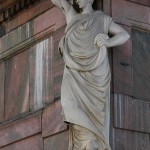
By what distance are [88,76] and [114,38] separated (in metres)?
0.75

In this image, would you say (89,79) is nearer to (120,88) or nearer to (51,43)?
(120,88)

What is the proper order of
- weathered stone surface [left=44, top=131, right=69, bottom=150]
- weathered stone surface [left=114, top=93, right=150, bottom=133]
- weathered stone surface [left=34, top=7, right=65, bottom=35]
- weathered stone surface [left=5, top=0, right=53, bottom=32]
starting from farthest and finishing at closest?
weathered stone surface [left=5, top=0, right=53, bottom=32] < weathered stone surface [left=34, top=7, right=65, bottom=35] < weathered stone surface [left=44, top=131, right=69, bottom=150] < weathered stone surface [left=114, top=93, right=150, bottom=133]

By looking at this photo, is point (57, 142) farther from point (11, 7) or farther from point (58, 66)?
point (11, 7)

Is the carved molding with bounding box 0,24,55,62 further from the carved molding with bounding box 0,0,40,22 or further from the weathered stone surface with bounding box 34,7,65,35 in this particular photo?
the carved molding with bounding box 0,0,40,22

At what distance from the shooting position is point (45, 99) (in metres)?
15.2

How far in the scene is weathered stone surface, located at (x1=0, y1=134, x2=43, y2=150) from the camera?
1512 centimetres

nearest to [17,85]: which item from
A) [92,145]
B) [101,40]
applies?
[101,40]

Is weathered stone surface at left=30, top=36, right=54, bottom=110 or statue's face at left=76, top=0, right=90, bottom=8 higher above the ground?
statue's face at left=76, top=0, right=90, bottom=8

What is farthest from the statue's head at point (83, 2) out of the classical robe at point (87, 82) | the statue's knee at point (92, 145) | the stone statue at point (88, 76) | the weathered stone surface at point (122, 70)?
the statue's knee at point (92, 145)

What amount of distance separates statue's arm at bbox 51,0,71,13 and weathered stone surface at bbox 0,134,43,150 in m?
2.22

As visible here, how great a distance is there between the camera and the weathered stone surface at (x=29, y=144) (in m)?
15.1

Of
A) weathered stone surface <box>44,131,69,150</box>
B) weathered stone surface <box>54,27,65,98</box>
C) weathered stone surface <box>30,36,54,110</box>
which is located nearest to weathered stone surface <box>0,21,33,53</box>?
weathered stone surface <box>30,36,54,110</box>

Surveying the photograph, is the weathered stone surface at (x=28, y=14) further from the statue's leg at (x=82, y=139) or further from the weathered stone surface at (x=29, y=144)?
the statue's leg at (x=82, y=139)

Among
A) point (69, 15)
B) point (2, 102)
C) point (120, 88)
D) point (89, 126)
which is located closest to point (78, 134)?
point (89, 126)
